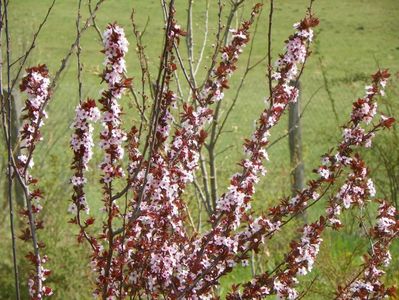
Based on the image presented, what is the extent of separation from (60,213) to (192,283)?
10.4 ft

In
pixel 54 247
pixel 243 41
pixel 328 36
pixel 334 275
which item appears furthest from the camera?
pixel 328 36

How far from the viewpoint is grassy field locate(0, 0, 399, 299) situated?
16.7 feet

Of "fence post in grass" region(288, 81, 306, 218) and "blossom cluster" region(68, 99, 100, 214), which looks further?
"fence post in grass" region(288, 81, 306, 218)

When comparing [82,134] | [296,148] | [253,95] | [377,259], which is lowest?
[377,259]

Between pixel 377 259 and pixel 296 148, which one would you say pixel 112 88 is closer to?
pixel 377 259

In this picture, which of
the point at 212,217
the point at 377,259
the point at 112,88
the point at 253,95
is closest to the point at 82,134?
the point at 112,88

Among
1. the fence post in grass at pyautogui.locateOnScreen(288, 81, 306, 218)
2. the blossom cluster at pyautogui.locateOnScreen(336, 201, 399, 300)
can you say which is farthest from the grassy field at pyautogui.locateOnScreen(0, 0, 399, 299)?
the blossom cluster at pyautogui.locateOnScreen(336, 201, 399, 300)

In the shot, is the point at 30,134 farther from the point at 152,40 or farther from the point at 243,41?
the point at 152,40

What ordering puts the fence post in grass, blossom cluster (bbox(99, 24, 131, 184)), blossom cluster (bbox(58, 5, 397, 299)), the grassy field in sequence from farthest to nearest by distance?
the fence post in grass
the grassy field
blossom cluster (bbox(58, 5, 397, 299))
blossom cluster (bbox(99, 24, 131, 184))

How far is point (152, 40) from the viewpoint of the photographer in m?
13.8

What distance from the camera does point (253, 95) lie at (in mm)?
11367

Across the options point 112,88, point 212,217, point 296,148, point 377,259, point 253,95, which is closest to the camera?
point 112,88

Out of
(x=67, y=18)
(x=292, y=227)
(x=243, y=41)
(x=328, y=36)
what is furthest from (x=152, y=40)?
(x=243, y=41)

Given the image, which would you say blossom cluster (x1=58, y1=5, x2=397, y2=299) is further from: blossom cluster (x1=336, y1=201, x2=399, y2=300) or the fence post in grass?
the fence post in grass
